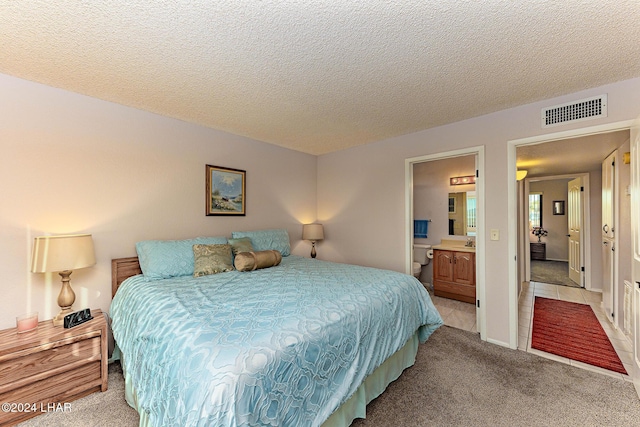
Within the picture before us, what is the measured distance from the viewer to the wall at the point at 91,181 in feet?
6.65

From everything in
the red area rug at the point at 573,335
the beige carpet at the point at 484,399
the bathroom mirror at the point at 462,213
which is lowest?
the beige carpet at the point at 484,399

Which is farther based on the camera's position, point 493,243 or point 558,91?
point 493,243

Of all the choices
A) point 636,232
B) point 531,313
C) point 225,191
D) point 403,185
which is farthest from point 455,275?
point 225,191

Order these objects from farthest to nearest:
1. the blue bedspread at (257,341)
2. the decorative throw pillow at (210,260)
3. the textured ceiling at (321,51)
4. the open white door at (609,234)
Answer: the open white door at (609,234) < the decorative throw pillow at (210,260) < the textured ceiling at (321,51) < the blue bedspread at (257,341)

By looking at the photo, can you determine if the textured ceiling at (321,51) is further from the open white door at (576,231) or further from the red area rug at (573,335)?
the open white door at (576,231)

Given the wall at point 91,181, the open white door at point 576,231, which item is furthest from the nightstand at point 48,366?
the open white door at point 576,231

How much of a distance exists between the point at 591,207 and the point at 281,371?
6.08 metres

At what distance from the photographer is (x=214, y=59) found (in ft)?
5.85

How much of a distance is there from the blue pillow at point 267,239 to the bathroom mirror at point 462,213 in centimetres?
312

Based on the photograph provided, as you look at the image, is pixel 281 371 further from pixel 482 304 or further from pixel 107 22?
pixel 482 304

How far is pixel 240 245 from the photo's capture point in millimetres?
2949

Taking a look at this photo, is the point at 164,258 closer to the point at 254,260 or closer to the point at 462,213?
the point at 254,260

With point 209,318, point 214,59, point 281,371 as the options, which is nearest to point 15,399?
point 209,318

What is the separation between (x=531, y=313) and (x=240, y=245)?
13.1ft
